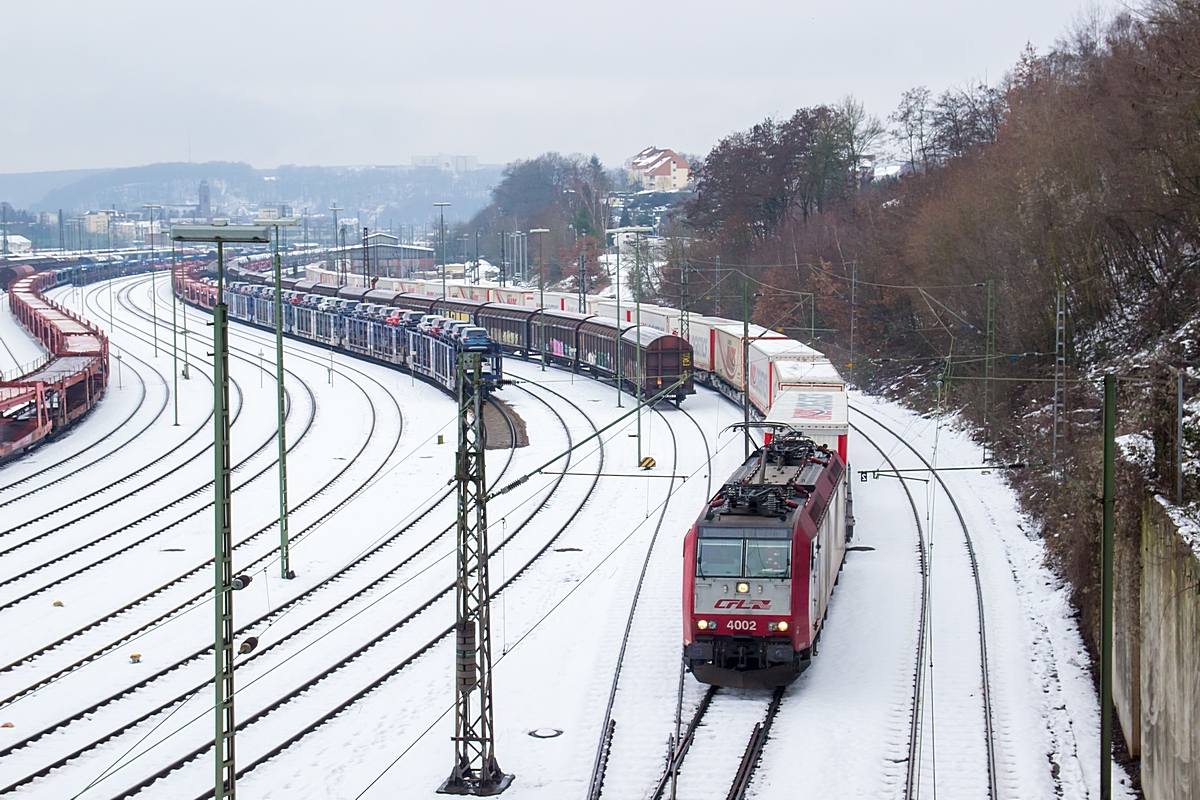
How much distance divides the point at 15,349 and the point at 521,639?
A: 216 feet

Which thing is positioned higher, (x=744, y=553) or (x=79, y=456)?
(x=744, y=553)

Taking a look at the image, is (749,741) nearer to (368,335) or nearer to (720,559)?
(720,559)

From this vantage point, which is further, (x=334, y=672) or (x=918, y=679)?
(x=334, y=672)

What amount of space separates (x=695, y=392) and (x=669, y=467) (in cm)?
1711

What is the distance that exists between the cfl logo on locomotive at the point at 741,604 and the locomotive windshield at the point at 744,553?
0.36 meters

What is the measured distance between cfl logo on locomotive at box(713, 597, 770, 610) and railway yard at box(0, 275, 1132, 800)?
1.55 meters

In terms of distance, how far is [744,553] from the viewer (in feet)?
62.2

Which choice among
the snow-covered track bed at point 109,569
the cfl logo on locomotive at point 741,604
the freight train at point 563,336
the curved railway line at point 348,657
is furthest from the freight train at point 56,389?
the cfl logo on locomotive at point 741,604

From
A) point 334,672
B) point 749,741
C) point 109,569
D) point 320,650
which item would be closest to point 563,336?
point 109,569

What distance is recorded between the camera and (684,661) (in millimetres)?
19469

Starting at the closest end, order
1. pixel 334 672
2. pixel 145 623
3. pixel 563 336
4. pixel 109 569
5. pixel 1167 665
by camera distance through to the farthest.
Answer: pixel 1167 665, pixel 334 672, pixel 145 623, pixel 109 569, pixel 563 336

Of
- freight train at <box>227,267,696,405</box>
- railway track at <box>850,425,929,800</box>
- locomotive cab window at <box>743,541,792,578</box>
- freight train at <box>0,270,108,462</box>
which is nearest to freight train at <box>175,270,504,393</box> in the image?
freight train at <box>227,267,696,405</box>

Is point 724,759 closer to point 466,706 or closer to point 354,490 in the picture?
point 466,706

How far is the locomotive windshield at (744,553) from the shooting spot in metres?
18.8
